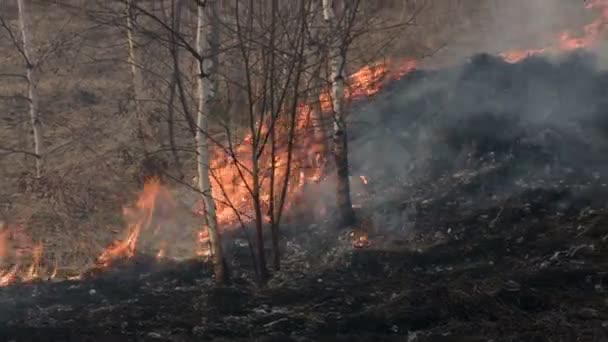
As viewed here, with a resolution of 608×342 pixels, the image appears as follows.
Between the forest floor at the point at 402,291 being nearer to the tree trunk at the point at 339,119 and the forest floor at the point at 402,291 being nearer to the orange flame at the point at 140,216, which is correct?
the orange flame at the point at 140,216

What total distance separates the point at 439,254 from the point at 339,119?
2.72 meters

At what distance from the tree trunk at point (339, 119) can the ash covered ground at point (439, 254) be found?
1.42ft

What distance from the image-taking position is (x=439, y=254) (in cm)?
824

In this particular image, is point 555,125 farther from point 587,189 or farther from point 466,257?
point 466,257

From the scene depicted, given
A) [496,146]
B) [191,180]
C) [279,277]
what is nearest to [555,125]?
[496,146]

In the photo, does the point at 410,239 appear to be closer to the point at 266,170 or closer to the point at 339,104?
the point at 339,104

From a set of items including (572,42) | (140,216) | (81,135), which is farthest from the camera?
(81,135)

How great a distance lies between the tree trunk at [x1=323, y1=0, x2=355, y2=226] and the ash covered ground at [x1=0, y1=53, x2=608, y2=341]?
0.43 metres

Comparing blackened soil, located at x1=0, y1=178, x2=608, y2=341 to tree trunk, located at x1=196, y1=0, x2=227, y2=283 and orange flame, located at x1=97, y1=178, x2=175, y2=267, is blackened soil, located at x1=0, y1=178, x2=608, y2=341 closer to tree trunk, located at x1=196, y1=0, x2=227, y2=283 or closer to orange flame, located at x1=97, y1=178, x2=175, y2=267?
orange flame, located at x1=97, y1=178, x2=175, y2=267

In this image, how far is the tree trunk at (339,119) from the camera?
9258mm

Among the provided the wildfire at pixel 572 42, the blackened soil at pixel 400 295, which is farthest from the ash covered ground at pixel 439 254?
the wildfire at pixel 572 42

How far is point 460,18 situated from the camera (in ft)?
68.9

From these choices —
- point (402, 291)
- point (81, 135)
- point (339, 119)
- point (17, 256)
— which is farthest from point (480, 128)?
point (81, 135)

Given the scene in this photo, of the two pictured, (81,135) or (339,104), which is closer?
(339,104)
